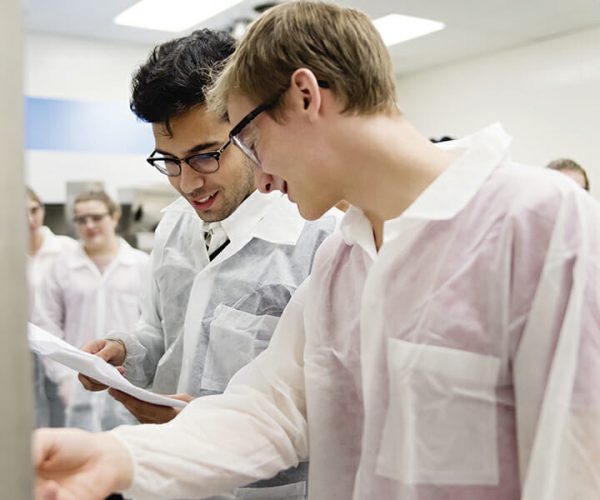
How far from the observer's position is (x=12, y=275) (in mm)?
437

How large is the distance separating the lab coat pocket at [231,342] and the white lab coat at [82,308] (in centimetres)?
246

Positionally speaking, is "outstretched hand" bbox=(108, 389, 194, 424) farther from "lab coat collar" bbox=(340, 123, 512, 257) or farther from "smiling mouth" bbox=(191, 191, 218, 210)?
"lab coat collar" bbox=(340, 123, 512, 257)

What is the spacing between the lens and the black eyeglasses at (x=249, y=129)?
1.17 meters

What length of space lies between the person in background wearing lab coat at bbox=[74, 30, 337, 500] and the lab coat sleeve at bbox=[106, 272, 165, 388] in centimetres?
13

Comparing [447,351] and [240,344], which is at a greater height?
[447,351]

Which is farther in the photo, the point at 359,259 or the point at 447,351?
the point at 359,259

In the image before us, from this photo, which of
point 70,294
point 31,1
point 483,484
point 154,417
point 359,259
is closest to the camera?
point 483,484

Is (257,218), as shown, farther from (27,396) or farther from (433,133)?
(433,133)

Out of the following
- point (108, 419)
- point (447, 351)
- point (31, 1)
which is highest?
point (31, 1)

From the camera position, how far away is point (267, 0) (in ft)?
15.9

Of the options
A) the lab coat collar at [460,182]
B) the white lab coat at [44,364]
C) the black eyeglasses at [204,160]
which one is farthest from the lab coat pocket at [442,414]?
the white lab coat at [44,364]

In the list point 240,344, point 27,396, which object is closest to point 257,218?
point 240,344

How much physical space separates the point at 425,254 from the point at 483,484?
Answer: 0.34 m

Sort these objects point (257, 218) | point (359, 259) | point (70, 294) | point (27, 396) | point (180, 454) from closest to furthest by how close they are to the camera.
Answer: point (27, 396), point (180, 454), point (359, 259), point (257, 218), point (70, 294)
